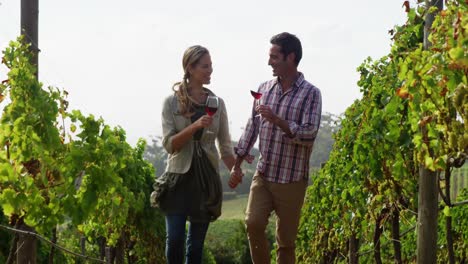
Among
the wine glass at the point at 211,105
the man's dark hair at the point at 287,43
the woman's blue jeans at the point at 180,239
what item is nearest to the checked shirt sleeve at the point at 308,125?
the man's dark hair at the point at 287,43

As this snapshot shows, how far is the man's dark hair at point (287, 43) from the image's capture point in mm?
5781

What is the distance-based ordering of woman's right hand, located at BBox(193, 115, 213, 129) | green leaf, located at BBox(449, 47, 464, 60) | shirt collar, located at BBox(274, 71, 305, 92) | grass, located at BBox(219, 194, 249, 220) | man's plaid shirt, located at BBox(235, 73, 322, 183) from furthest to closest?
1. grass, located at BBox(219, 194, 249, 220)
2. shirt collar, located at BBox(274, 71, 305, 92)
3. man's plaid shirt, located at BBox(235, 73, 322, 183)
4. woman's right hand, located at BBox(193, 115, 213, 129)
5. green leaf, located at BBox(449, 47, 464, 60)

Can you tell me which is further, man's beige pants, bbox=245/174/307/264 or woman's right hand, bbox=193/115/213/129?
man's beige pants, bbox=245/174/307/264

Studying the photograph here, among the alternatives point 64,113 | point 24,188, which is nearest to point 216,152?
point 64,113

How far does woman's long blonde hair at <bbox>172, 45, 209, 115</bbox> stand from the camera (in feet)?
18.5

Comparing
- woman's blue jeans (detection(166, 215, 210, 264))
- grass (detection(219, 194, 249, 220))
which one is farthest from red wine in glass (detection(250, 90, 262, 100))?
grass (detection(219, 194, 249, 220))

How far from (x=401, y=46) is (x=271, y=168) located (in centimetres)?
120

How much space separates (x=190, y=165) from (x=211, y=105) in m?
0.40

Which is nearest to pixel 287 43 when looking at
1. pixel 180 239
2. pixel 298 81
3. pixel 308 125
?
pixel 298 81

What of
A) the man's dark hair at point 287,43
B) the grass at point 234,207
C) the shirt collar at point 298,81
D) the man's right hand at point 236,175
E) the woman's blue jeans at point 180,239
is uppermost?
the man's dark hair at point 287,43

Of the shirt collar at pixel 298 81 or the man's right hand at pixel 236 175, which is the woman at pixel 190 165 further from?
the shirt collar at pixel 298 81

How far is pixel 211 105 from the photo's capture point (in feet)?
18.6

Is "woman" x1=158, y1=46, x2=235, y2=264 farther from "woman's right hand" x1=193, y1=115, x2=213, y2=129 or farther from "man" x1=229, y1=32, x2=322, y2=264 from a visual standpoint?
"man" x1=229, y1=32, x2=322, y2=264

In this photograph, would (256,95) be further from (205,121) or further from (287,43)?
(205,121)
